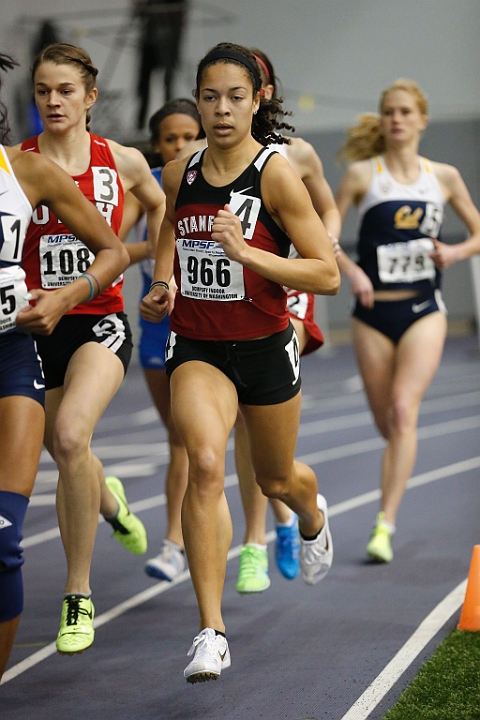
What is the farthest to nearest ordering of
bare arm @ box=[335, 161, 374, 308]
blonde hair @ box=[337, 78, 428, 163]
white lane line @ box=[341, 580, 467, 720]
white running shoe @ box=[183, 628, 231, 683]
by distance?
1. blonde hair @ box=[337, 78, 428, 163]
2. bare arm @ box=[335, 161, 374, 308]
3. white lane line @ box=[341, 580, 467, 720]
4. white running shoe @ box=[183, 628, 231, 683]

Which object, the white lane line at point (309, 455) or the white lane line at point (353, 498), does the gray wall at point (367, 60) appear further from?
the white lane line at point (353, 498)

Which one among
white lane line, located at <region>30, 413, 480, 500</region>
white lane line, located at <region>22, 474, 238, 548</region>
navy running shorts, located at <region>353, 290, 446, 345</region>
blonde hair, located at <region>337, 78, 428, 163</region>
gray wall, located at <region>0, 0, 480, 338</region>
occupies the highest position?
gray wall, located at <region>0, 0, 480, 338</region>

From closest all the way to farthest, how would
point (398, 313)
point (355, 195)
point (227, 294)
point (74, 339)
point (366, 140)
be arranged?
point (227, 294), point (74, 339), point (398, 313), point (355, 195), point (366, 140)

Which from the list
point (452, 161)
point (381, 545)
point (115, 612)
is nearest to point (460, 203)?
point (381, 545)

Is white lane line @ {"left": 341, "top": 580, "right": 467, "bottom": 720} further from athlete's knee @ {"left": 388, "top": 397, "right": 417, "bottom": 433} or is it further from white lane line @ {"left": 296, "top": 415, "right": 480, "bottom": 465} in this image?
white lane line @ {"left": 296, "top": 415, "right": 480, "bottom": 465}

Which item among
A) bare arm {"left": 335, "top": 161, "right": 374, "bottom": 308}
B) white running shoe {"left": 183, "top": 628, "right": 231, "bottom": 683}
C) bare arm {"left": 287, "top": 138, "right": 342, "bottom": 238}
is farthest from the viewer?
bare arm {"left": 335, "top": 161, "right": 374, "bottom": 308}

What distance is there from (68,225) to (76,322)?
0.82 meters

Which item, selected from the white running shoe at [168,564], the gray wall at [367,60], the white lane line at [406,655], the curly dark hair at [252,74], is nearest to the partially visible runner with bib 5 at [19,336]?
the curly dark hair at [252,74]

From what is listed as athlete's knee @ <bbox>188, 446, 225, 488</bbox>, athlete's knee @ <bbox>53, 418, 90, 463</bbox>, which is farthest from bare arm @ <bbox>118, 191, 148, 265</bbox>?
athlete's knee @ <bbox>188, 446, 225, 488</bbox>

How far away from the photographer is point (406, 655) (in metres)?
4.48

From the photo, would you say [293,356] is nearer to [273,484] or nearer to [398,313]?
[273,484]

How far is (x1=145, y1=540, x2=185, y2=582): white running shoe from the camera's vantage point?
5.56 meters

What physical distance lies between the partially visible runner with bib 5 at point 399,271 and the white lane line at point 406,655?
1047 mm

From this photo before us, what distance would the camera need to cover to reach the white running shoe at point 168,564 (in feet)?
18.2
